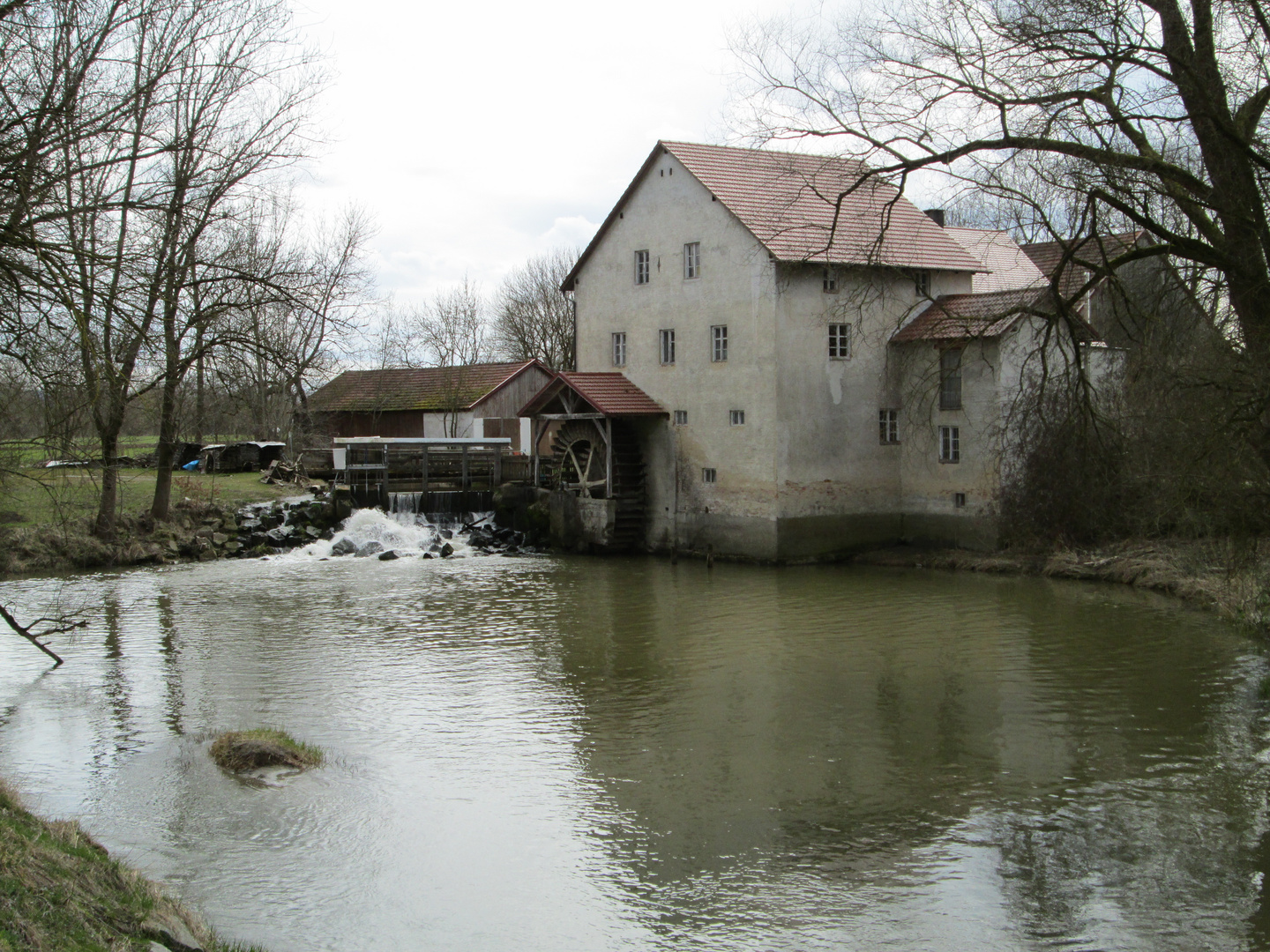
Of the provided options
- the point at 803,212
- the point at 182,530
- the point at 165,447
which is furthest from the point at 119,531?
the point at 803,212

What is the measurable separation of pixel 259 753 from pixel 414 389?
104 feet

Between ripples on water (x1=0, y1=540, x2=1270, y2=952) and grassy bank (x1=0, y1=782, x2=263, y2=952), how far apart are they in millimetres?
833

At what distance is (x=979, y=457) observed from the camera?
2344 cm

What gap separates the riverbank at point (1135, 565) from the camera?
51.3ft

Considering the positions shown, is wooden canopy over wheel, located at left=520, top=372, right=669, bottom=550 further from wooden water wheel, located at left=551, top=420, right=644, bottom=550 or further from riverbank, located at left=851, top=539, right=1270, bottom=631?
riverbank, located at left=851, top=539, right=1270, bottom=631

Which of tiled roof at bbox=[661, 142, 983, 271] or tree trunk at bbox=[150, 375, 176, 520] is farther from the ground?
tiled roof at bbox=[661, 142, 983, 271]

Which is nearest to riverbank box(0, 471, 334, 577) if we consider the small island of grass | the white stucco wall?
the white stucco wall

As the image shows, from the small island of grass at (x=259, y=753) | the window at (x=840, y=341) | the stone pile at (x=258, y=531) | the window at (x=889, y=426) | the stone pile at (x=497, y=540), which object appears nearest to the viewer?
the small island of grass at (x=259, y=753)

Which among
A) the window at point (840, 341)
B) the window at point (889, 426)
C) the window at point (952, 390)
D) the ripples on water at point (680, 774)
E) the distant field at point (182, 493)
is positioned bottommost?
the ripples on water at point (680, 774)

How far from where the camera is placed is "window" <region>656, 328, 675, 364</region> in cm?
2611

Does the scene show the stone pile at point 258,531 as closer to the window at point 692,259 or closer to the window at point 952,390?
the window at point 692,259

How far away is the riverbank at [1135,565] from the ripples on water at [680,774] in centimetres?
76

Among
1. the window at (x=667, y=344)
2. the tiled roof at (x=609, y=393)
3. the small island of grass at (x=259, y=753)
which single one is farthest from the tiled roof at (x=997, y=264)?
the small island of grass at (x=259, y=753)

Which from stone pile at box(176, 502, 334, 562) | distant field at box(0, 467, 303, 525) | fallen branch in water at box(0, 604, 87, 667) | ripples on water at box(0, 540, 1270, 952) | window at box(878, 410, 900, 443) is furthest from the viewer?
window at box(878, 410, 900, 443)
